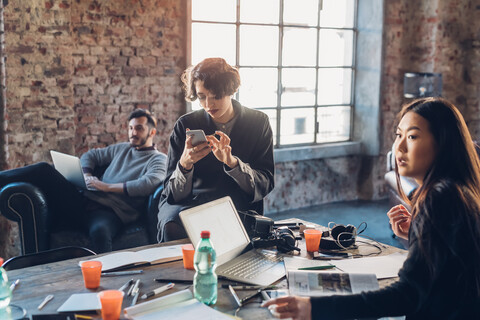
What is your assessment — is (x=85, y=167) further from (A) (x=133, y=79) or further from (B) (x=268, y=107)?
(B) (x=268, y=107)

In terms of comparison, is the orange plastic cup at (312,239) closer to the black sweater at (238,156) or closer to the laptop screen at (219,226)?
the laptop screen at (219,226)

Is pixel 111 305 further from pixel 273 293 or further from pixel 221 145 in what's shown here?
pixel 221 145

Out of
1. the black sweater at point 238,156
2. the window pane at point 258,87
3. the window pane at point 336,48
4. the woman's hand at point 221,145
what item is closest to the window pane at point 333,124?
the window pane at point 336,48

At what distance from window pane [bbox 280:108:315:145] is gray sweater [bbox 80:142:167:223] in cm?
222

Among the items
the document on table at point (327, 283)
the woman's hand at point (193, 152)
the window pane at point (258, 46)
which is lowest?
the document on table at point (327, 283)

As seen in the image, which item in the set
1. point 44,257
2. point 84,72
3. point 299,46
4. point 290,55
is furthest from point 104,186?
point 299,46

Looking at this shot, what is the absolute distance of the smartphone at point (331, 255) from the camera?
211 centimetres

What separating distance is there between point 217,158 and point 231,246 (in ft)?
2.75

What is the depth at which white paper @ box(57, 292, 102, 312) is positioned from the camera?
5.19ft

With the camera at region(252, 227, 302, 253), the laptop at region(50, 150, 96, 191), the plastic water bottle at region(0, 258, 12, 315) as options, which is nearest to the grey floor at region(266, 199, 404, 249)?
the laptop at region(50, 150, 96, 191)

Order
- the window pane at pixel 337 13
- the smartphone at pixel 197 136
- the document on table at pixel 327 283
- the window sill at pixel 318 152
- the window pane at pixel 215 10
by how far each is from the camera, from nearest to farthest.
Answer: the document on table at pixel 327 283, the smartphone at pixel 197 136, the window pane at pixel 215 10, the window sill at pixel 318 152, the window pane at pixel 337 13

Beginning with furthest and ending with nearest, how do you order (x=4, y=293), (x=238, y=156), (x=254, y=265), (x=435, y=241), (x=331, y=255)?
(x=238, y=156)
(x=331, y=255)
(x=254, y=265)
(x=4, y=293)
(x=435, y=241)

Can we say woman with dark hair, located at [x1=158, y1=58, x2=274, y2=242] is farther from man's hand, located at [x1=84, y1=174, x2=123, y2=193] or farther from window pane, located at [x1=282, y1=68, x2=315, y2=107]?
window pane, located at [x1=282, y1=68, x2=315, y2=107]

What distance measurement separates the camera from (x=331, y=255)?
2146 mm
